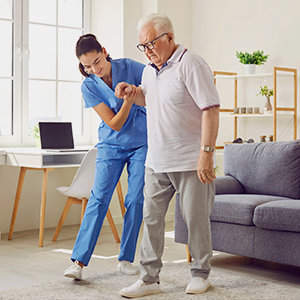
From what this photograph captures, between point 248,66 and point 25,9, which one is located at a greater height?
point 25,9

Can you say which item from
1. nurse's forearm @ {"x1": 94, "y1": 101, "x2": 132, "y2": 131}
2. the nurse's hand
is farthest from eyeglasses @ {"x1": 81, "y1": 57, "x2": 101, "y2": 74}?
the nurse's hand

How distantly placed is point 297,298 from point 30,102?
319 centimetres

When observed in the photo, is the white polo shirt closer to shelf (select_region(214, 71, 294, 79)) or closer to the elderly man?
the elderly man

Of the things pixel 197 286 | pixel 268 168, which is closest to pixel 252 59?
pixel 268 168

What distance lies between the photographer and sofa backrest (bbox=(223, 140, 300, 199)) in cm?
369

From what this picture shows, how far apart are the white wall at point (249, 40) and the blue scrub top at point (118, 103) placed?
6.61ft

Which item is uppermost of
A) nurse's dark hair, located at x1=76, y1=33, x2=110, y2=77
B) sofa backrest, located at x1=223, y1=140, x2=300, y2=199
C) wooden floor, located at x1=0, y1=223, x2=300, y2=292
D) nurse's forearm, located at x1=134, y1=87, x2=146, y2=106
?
nurse's dark hair, located at x1=76, y1=33, x2=110, y2=77

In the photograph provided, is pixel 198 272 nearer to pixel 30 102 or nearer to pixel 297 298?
pixel 297 298

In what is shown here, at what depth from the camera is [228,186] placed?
3.81 meters

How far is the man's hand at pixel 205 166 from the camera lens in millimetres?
2625

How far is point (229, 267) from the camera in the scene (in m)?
3.51

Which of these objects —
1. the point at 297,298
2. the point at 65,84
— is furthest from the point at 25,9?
the point at 297,298

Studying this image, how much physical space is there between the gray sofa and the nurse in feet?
1.27

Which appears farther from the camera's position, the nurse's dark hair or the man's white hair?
the nurse's dark hair
